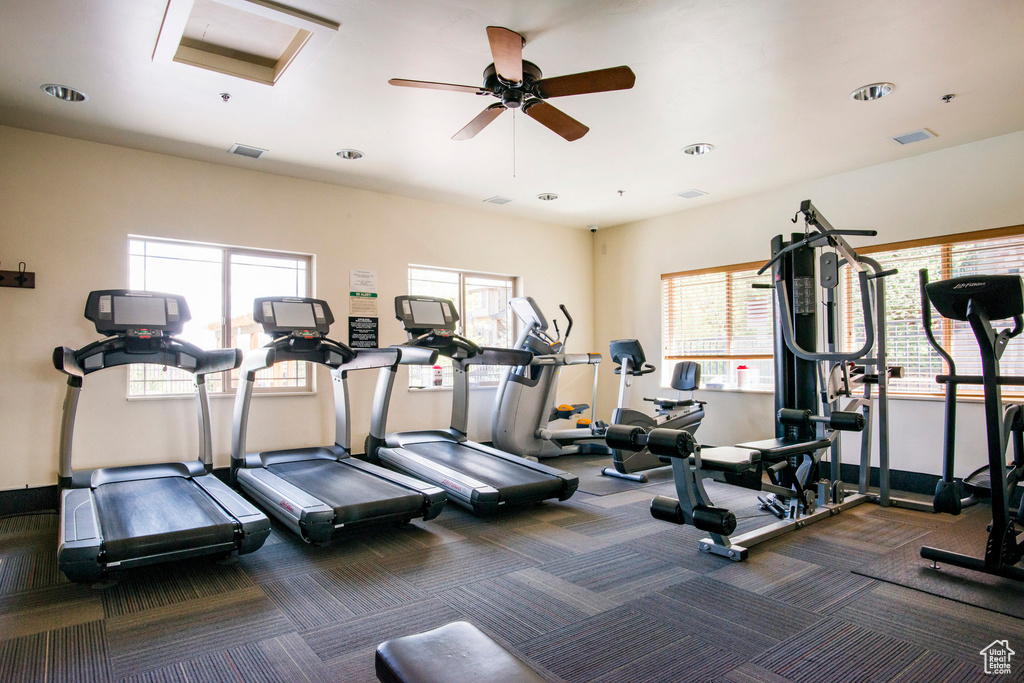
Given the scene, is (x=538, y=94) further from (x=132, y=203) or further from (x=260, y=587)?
(x=132, y=203)

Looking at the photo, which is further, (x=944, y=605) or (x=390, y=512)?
(x=390, y=512)

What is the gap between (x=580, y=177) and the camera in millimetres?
5406

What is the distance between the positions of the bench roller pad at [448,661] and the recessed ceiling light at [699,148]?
4292 mm

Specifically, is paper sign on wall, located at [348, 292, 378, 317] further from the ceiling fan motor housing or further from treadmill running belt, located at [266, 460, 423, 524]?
the ceiling fan motor housing

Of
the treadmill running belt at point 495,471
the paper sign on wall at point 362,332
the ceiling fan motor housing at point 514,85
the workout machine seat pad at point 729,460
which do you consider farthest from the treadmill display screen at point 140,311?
the workout machine seat pad at point 729,460

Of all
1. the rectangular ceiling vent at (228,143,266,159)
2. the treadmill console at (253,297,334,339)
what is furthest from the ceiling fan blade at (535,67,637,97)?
the rectangular ceiling vent at (228,143,266,159)

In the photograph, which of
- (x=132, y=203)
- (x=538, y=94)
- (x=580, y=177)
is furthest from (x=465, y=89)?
(x=132, y=203)

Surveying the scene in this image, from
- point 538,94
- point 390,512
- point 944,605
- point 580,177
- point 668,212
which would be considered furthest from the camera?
point 668,212

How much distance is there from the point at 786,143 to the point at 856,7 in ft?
6.10

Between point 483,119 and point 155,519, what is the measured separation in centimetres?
289

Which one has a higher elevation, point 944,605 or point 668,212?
point 668,212

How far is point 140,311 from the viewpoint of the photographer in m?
3.96

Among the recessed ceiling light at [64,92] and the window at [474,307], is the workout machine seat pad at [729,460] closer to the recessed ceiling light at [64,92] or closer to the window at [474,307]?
the window at [474,307]

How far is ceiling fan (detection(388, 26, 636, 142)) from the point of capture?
8.93 feet
